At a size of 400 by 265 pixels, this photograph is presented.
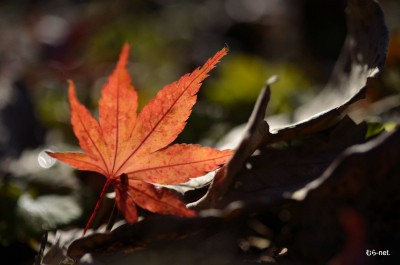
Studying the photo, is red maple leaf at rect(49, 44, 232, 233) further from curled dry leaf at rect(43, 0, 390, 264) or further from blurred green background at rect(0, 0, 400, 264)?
blurred green background at rect(0, 0, 400, 264)

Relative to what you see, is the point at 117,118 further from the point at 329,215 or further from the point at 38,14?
the point at 38,14

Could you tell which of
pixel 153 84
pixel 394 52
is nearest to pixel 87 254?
pixel 394 52

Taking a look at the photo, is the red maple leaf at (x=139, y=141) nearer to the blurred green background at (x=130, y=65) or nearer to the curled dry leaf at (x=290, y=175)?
the curled dry leaf at (x=290, y=175)

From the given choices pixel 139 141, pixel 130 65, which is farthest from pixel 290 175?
pixel 130 65

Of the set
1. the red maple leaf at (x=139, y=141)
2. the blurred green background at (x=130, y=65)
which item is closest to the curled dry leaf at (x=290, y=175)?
the red maple leaf at (x=139, y=141)

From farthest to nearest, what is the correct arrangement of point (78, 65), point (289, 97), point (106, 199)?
point (78, 65) < point (289, 97) < point (106, 199)
